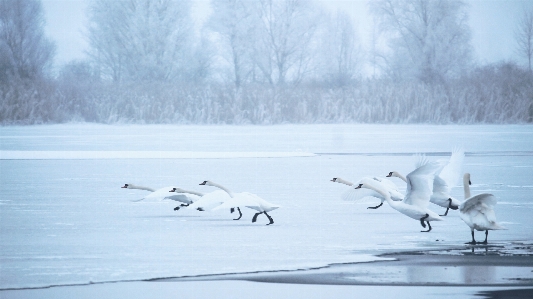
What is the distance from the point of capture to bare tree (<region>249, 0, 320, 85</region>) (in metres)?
50.6

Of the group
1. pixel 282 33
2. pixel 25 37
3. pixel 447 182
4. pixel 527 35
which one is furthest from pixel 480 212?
pixel 527 35

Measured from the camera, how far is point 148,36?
47.7 m

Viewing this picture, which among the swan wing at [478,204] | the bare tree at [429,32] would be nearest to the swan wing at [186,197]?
the swan wing at [478,204]

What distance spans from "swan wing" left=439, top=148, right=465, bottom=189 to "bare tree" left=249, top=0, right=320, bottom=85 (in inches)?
1637

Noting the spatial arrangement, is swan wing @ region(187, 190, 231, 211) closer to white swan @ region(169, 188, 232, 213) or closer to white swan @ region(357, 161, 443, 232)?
white swan @ region(169, 188, 232, 213)

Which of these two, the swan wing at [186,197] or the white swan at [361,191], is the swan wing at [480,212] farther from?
the swan wing at [186,197]

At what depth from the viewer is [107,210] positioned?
28.6 ft

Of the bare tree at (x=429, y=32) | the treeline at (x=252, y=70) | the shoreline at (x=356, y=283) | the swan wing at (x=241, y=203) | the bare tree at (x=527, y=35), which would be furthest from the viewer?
the bare tree at (x=527, y=35)

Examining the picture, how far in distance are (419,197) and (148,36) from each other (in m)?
41.4

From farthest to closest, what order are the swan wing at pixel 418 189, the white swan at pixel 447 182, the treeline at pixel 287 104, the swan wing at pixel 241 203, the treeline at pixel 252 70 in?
1. the treeline at pixel 252 70
2. the treeline at pixel 287 104
3. the white swan at pixel 447 182
4. the swan wing at pixel 241 203
5. the swan wing at pixel 418 189

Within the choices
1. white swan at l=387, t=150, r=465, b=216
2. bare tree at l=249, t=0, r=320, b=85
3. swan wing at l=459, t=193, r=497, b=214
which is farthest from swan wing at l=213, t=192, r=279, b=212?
bare tree at l=249, t=0, r=320, b=85

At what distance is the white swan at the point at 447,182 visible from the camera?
8.24 m

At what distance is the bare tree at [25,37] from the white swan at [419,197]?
3390 centimetres

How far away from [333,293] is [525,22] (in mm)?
49012
